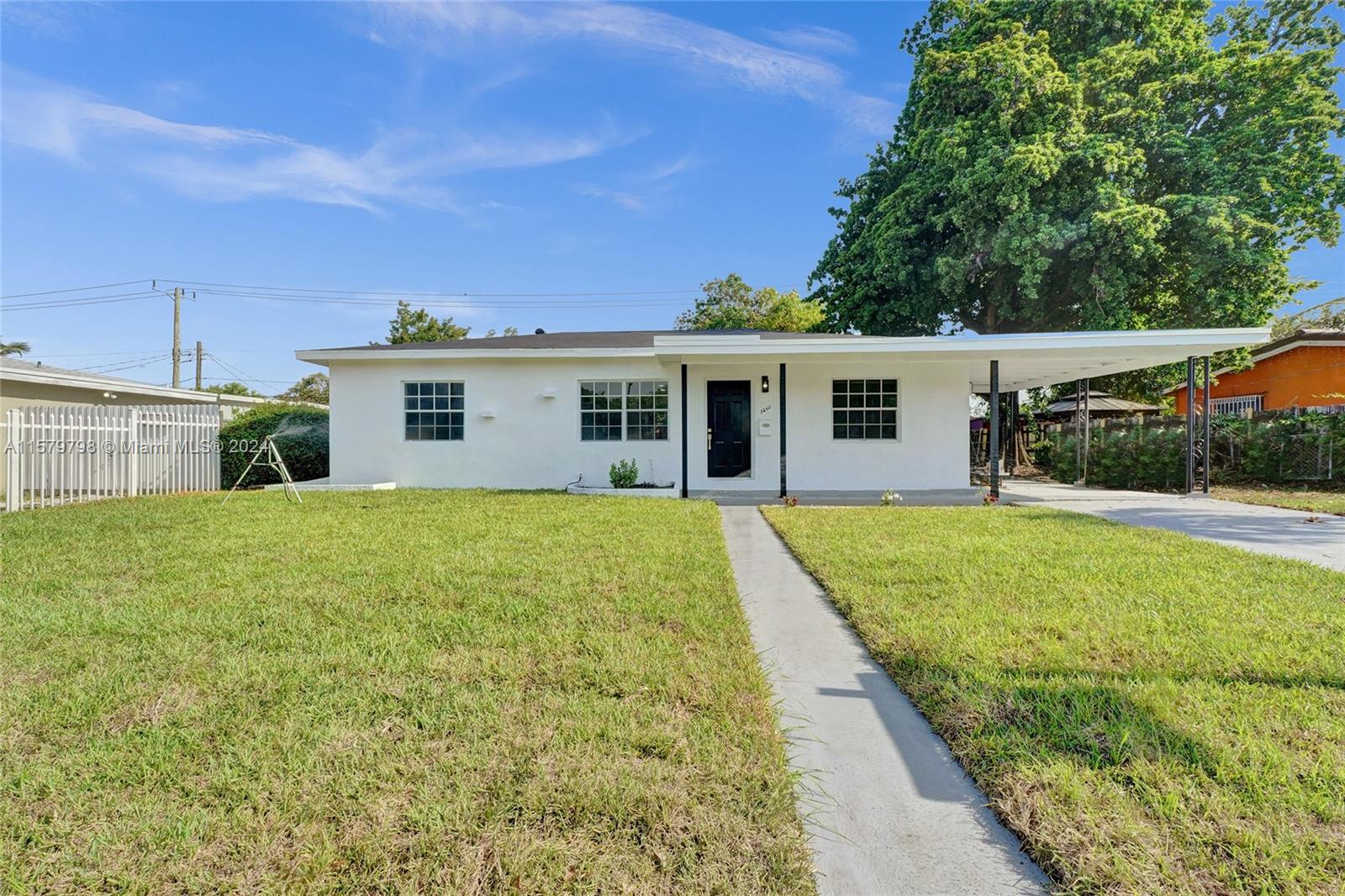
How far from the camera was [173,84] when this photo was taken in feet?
37.4

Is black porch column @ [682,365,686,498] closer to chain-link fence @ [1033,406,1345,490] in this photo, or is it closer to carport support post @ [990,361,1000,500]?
carport support post @ [990,361,1000,500]

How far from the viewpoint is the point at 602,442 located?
11.3 meters

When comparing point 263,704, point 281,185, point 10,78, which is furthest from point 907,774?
point 281,185

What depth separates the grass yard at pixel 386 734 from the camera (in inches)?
63.4

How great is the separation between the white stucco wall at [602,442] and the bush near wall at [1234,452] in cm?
469

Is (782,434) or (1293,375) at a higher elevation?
(1293,375)

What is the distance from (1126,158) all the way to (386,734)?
59.7ft

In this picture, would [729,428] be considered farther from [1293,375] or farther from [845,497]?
[1293,375]

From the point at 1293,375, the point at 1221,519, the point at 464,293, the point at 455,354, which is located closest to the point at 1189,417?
the point at 1221,519

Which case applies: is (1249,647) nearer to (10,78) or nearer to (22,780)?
(22,780)

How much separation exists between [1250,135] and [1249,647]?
17.4m

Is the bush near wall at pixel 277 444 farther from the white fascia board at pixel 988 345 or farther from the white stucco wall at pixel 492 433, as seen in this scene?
the white fascia board at pixel 988 345

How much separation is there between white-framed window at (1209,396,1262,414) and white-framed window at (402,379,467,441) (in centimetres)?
2101

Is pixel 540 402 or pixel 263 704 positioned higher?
Answer: pixel 540 402
